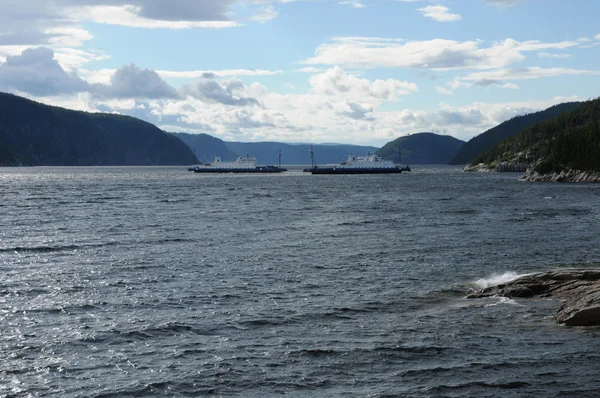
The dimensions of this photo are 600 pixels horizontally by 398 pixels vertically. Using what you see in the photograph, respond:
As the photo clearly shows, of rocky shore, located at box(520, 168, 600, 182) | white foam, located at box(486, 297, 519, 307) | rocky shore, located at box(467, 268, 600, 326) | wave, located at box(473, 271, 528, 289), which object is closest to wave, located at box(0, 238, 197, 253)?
wave, located at box(473, 271, 528, 289)

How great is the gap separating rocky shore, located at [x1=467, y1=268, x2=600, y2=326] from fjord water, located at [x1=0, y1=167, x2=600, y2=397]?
127 centimetres

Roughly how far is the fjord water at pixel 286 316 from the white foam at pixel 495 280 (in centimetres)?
45

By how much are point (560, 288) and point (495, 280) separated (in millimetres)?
5056

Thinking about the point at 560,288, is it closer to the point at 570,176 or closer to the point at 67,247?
the point at 67,247

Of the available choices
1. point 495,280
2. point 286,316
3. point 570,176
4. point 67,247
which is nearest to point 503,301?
point 495,280

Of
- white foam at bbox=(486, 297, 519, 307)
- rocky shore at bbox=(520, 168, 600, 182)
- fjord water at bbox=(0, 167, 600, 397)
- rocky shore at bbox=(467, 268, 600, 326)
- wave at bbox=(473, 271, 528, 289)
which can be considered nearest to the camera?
fjord water at bbox=(0, 167, 600, 397)

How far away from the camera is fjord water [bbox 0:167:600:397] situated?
23234 millimetres

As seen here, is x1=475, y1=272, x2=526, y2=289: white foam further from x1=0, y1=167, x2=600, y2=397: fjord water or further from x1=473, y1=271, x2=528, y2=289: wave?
x1=0, y1=167, x2=600, y2=397: fjord water

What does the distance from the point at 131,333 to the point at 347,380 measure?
1071cm

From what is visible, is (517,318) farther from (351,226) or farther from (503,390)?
(351,226)

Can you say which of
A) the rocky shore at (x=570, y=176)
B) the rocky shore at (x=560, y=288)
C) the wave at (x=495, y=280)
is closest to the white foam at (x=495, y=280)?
the wave at (x=495, y=280)

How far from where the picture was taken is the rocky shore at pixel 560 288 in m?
31.6

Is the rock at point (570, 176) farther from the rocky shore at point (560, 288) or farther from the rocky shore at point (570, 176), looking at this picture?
the rocky shore at point (560, 288)

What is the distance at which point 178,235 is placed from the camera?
6612 centimetres
